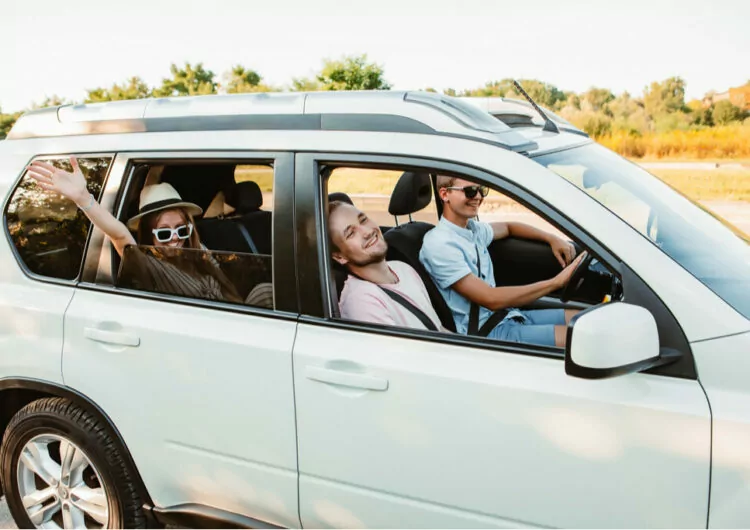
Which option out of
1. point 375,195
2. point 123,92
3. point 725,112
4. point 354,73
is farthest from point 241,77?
point 375,195

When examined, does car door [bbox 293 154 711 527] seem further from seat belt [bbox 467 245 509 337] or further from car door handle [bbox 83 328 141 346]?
seat belt [bbox 467 245 509 337]

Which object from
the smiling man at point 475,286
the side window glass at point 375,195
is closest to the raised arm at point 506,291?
the smiling man at point 475,286

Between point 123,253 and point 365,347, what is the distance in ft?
3.64

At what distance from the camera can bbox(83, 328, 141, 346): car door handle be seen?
94.3 inches

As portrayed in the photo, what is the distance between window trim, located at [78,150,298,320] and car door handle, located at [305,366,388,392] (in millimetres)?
215

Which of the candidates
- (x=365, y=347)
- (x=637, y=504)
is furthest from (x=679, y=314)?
(x=365, y=347)

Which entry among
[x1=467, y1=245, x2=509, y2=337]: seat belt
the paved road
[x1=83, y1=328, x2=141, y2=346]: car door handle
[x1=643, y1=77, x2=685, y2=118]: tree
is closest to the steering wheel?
[x1=467, y1=245, x2=509, y2=337]: seat belt

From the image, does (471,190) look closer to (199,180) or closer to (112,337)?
(199,180)

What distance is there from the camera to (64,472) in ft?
8.90

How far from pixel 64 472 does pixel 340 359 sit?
4.74ft

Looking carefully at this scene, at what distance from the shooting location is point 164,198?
279 centimetres

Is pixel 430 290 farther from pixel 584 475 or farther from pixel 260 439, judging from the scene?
pixel 584 475

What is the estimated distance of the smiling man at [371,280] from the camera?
242 cm

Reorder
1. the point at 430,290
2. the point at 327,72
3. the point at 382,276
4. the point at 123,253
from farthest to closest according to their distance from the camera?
the point at 327,72 < the point at 430,290 < the point at 382,276 < the point at 123,253
